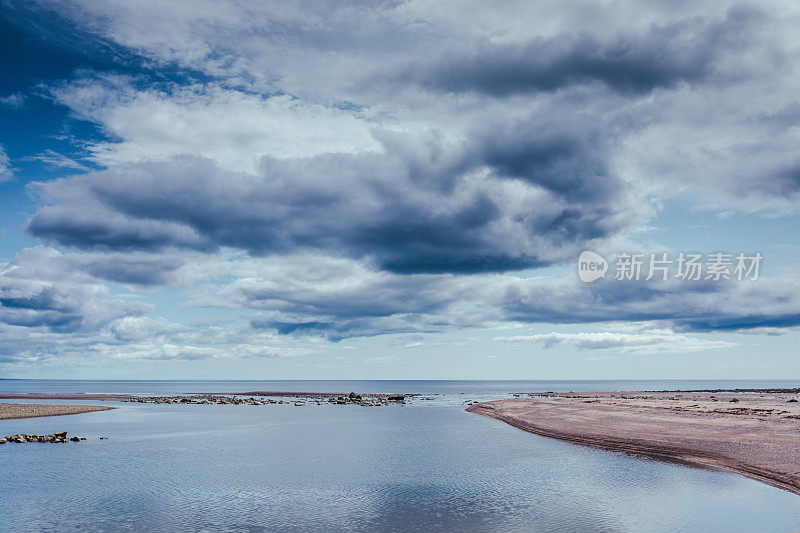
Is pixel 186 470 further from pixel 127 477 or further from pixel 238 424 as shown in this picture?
pixel 238 424

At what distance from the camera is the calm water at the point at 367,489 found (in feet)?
89.3

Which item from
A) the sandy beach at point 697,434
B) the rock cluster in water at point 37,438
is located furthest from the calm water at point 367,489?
the rock cluster in water at point 37,438

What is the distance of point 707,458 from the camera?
42.9 m

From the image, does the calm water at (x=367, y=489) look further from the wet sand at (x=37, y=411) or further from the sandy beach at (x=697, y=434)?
the wet sand at (x=37, y=411)

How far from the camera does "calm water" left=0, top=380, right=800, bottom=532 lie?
27.2 meters

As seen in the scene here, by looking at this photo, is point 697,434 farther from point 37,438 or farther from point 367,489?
point 37,438

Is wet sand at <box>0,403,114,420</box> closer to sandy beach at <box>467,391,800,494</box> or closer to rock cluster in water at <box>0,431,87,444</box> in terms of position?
rock cluster in water at <box>0,431,87,444</box>

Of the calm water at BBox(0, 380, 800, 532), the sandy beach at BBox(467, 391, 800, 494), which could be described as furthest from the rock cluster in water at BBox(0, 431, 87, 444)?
the sandy beach at BBox(467, 391, 800, 494)

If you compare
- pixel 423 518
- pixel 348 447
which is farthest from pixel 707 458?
pixel 348 447

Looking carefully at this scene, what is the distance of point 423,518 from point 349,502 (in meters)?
5.58

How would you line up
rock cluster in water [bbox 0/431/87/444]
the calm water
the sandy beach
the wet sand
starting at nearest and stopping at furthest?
the calm water < the sandy beach < rock cluster in water [bbox 0/431/87/444] < the wet sand

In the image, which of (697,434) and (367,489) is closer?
(367,489)

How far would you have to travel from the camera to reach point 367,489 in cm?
3541

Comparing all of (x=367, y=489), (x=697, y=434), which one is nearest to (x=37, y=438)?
(x=367, y=489)
